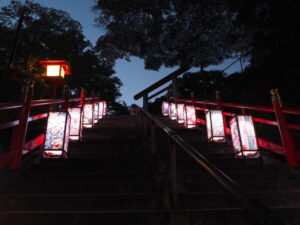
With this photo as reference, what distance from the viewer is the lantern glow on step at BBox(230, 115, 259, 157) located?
4.35 metres

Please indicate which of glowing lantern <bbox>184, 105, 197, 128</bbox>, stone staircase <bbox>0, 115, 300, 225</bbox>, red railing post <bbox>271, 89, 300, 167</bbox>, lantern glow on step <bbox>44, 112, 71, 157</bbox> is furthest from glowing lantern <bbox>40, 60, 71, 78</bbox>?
red railing post <bbox>271, 89, 300, 167</bbox>

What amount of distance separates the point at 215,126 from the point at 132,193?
3.46 metres

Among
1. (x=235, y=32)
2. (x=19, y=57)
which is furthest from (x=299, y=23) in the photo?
(x=19, y=57)

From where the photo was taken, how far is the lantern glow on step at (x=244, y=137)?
14.3 ft

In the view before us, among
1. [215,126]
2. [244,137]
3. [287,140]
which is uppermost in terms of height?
[215,126]

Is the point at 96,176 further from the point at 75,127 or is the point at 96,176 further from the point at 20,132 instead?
the point at 75,127

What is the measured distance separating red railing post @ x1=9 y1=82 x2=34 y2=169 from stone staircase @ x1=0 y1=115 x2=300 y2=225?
12.0 inches

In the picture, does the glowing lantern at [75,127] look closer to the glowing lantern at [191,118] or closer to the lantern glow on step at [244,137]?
the lantern glow on step at [244,137]

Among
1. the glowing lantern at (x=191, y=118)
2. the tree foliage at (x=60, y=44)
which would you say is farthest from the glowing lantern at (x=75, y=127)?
the tree foliage at (x=60, y=44)

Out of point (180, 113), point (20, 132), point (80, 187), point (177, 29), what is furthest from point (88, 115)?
point (177, 29)

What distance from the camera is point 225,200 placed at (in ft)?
9.72

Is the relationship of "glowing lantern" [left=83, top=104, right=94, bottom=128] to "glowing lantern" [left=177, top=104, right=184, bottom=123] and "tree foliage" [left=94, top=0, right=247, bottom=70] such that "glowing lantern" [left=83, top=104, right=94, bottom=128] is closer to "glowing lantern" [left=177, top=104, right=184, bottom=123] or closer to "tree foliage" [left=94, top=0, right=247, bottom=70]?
"glowing lantern" [left=177, top=104, right=184, bottom=123]

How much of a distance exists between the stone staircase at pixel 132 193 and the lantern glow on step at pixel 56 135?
256mm

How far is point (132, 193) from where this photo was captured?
9.71 ft
